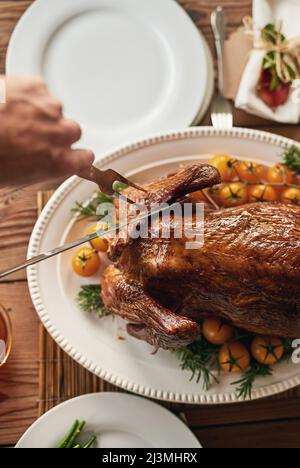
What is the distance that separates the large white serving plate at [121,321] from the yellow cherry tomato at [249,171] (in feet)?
0.18

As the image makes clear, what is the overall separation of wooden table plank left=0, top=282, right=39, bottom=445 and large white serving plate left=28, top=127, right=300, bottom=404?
0.33 ft

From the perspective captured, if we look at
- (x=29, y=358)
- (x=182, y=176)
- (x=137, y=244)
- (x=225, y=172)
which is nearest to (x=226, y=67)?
(x=225, y=172)

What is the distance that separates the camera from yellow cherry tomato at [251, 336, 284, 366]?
4.55ft

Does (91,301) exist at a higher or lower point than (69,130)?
lower

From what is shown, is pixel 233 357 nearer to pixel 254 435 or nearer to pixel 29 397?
pixel 254 435

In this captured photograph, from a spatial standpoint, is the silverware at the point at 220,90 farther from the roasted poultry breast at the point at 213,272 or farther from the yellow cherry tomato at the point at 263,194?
the roasted poultry breast at the point at 213,272

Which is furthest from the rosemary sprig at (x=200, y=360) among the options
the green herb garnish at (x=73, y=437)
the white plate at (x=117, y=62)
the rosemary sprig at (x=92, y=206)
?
the white plate at (x=117, y=62)

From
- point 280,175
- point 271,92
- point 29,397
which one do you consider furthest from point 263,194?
point 29,397

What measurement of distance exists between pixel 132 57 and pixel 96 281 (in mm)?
636

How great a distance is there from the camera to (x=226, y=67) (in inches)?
62.7

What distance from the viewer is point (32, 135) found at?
816 millimetres

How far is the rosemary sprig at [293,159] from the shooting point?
4.79 feet

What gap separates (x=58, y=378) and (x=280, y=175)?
2.51 ft

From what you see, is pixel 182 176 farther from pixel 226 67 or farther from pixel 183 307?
pixel 226 67
